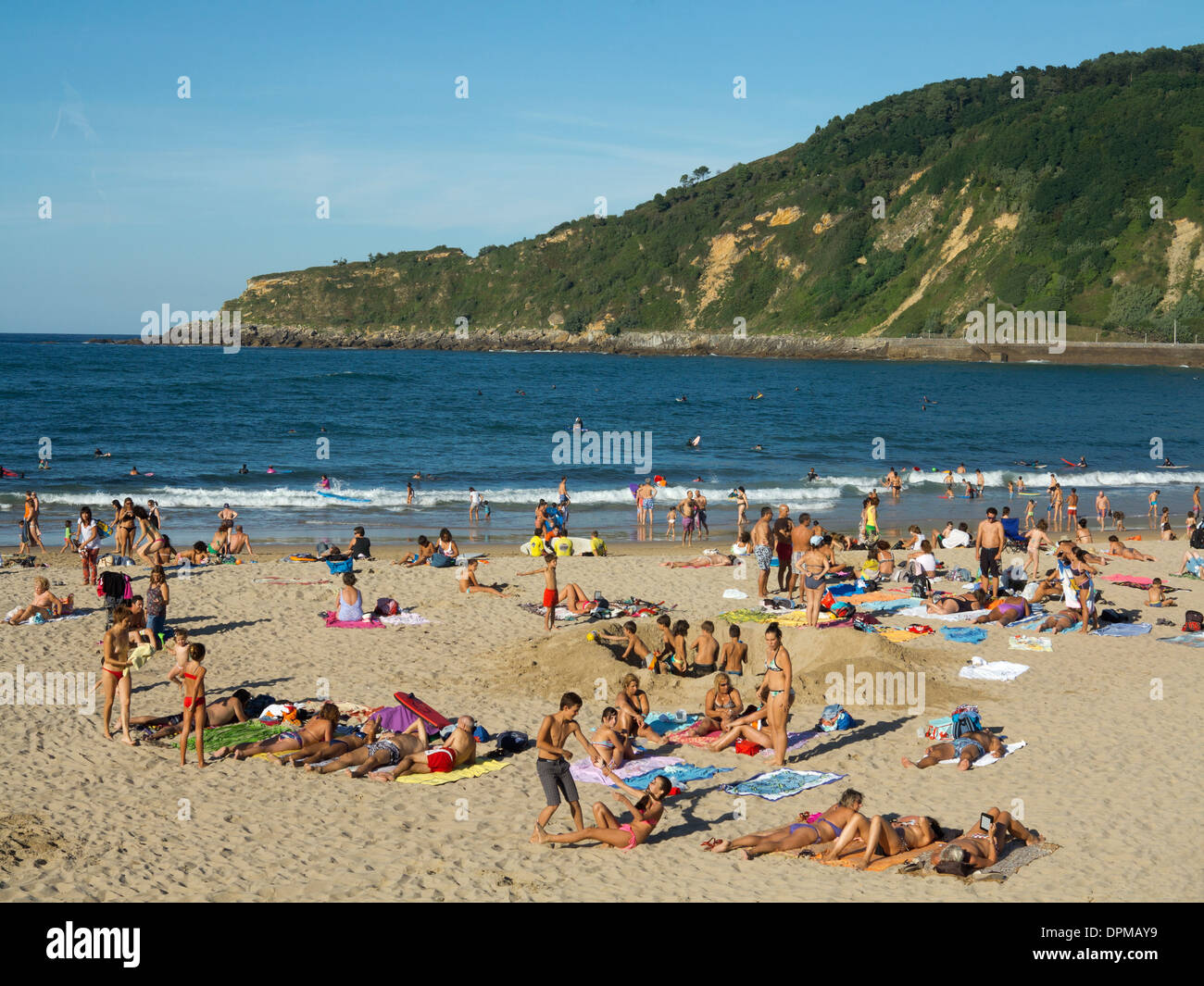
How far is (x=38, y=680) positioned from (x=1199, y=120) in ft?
412

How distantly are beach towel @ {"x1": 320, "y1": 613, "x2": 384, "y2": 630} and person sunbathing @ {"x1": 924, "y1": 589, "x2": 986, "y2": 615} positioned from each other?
28.4 feet

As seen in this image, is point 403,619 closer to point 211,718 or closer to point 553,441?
point 211,718

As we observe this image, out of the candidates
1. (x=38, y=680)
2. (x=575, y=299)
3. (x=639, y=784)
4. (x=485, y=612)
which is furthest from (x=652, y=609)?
(x=575, y=299)

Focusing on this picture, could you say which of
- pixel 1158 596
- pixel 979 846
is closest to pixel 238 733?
pixel 979 846

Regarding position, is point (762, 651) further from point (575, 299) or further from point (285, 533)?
point (575, 299)

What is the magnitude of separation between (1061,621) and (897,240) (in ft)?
371

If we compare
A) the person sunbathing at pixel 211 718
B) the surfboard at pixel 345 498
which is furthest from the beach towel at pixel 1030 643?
the surfboard at pixel 345 498

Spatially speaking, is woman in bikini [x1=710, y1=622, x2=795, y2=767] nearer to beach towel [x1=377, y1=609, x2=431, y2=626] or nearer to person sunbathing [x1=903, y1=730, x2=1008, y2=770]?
person sunbathing [x1=903, y1=730, x2=1008, y2=770]

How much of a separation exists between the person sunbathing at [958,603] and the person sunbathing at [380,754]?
9.27 meters

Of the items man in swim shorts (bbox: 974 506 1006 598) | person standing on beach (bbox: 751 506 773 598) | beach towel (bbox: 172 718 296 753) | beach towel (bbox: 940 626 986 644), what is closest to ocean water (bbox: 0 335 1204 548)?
person standing on beach (bbox: 751 506 773 598)

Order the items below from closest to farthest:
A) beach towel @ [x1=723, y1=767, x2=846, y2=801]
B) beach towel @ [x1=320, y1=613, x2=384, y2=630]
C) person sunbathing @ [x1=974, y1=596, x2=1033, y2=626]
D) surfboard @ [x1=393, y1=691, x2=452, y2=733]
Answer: beach towel @ [x1=723, y1=767, x2=846, y2=801] → surfboard @ [x1=393, y1=691, x2=452, y2=733] → beach towel @ [x1=320, y1=613, x2=384, y2=630] → person sunbathing @ [x1=974, y1=596, x2=1033, y2=626]

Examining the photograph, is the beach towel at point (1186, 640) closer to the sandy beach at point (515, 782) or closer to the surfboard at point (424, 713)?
the sandy beach at point (515, 782)

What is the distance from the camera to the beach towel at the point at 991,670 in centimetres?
1291

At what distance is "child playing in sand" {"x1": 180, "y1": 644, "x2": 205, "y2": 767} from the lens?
942cm
